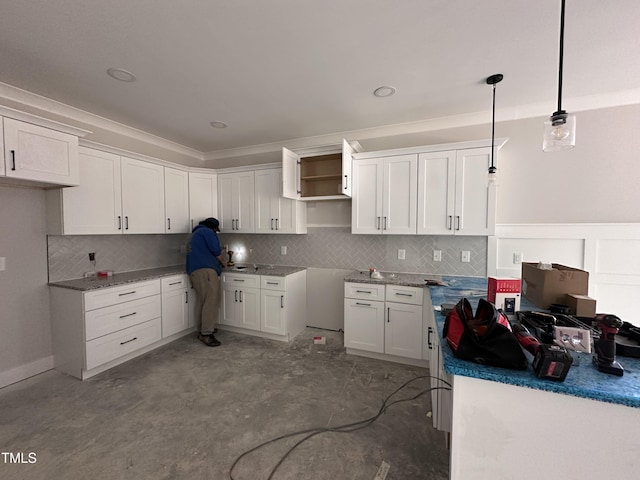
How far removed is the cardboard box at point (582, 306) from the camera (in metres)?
1.56

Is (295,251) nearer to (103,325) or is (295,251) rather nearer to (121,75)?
(103,325)

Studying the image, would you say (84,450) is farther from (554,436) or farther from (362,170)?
(362,170)

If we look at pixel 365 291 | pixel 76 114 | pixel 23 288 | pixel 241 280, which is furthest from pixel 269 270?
pixel 76 114

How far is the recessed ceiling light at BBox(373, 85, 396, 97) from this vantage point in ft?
8.16

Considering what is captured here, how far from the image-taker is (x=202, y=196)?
4074mm

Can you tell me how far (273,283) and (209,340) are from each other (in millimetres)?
1144

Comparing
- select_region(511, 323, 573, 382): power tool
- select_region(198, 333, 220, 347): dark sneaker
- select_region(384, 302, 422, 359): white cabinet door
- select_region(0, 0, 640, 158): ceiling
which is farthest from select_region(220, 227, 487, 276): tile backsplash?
select_region(511, 323, 573, 382): power tool

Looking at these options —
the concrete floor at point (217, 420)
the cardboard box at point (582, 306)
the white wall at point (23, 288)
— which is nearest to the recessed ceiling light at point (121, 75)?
the white wall at point (23, 288)

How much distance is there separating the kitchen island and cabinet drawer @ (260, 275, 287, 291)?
255 cm

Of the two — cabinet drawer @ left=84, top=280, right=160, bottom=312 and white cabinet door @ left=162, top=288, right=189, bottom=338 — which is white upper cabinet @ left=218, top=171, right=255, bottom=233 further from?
cabinet drawer @ left=84, top=280, right=160, bottom=312

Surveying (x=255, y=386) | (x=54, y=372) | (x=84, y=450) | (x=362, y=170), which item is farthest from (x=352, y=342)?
(x=54, y=372)

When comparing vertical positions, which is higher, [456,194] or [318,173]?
[318,173]

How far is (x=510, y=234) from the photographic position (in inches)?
118

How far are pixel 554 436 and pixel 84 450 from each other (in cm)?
276
